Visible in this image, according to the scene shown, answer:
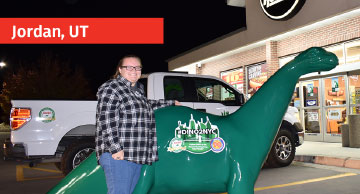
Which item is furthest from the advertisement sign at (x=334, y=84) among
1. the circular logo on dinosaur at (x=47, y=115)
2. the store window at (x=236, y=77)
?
the circular logo on dinosaur at (x=47, y=115)

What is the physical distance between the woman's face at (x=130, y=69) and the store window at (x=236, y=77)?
13456 millimetres

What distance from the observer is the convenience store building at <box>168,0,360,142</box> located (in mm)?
11172

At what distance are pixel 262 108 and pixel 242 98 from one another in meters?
3.65

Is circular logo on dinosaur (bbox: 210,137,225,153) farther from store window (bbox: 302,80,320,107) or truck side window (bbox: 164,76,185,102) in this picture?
store window (bbox: 302,80,320,107)

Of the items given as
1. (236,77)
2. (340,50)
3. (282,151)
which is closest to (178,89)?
(282,151)

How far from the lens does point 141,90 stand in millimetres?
3053

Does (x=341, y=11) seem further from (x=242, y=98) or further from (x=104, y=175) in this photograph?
(x=104, y=175)

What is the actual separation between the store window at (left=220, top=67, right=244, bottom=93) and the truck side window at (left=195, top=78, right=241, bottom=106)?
8.55 m

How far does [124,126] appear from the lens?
106 inches

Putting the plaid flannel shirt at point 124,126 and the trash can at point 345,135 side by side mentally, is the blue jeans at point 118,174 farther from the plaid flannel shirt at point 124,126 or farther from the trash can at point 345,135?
the trash can at point 345,135

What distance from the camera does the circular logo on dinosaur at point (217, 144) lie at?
294 cm

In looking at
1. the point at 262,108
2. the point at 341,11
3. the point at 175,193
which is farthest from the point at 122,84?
the point at 341,11

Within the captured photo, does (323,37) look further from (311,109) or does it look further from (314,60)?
(314,60)

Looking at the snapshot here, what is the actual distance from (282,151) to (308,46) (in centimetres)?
567
